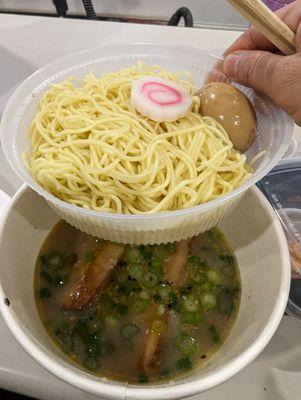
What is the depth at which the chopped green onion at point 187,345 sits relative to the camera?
2.73 feet

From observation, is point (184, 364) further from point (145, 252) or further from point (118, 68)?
point (118, 68)

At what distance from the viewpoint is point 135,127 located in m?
0.92

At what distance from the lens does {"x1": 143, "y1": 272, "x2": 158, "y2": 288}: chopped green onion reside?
0.93 m

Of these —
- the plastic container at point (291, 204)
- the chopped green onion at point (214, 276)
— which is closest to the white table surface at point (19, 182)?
the plastic container at point (291, 204)

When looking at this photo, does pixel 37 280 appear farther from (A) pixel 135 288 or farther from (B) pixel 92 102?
(B) pixel 92 102

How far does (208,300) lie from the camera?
2.97ft

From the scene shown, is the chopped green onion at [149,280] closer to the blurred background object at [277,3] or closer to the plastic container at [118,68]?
the plastic container at [118,68]

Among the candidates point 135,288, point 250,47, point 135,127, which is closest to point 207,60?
point 250,47

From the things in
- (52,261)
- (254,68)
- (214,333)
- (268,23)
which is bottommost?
(214,333)

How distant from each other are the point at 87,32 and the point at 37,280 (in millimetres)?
1230

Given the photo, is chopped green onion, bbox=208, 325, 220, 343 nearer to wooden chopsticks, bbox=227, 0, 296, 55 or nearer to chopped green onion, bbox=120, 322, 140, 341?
chopped green onion, bbox=120, 322, 140, 341

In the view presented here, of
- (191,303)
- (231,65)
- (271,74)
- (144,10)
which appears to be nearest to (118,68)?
(231,65)

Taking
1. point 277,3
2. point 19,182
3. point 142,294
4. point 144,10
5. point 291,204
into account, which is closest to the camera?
point 142,294

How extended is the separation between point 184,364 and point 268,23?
0.72 meters
